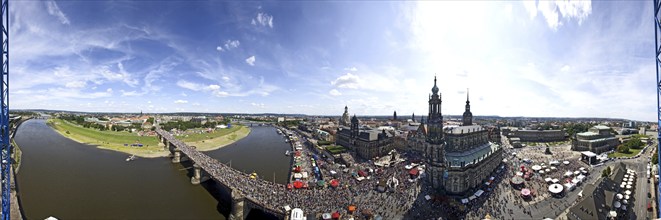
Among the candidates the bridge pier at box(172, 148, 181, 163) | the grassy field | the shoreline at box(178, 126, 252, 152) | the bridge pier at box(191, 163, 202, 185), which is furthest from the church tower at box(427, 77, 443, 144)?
the grassy field

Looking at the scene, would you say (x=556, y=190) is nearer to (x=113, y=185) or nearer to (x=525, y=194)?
(x=525, y=194)

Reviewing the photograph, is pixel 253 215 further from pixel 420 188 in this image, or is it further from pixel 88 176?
pixel 88 176

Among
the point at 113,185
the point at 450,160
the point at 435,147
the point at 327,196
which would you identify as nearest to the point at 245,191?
the point at 327,196

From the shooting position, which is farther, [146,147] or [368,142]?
[146,147]

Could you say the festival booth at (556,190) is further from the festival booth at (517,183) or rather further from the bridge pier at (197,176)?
the bridge pier at (197,176)

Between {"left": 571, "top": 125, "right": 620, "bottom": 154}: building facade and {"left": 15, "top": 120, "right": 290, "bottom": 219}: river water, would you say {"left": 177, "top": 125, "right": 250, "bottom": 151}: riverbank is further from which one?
{"left": 571, "top": 125, "right": 620, "bottom": 154}: building facade
